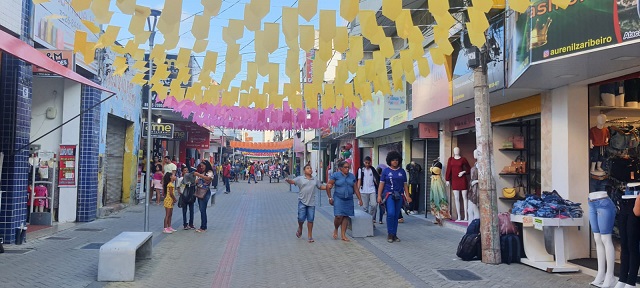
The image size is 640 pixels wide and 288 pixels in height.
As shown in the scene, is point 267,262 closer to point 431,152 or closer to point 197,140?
point 431,152

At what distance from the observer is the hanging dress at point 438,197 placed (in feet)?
42.0

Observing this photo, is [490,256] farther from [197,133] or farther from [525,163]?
[197,133]

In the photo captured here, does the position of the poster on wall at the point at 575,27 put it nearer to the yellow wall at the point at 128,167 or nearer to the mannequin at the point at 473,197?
the mannequin at the point at 473,197

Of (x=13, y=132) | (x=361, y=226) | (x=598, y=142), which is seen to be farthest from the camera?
(x=361, y=226)

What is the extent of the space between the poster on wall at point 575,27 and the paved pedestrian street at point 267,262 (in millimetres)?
3080

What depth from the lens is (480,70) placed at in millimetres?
7766

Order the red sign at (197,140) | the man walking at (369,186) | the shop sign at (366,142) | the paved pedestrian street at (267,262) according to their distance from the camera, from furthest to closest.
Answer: the red sign at (197,140), the shop sign at (366,142), the man walking at (369,186), the paved pedestrian street at (267,262)

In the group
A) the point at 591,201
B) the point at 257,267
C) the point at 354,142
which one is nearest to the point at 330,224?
the point at 257,267

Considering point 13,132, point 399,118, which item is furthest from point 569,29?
point 13,132

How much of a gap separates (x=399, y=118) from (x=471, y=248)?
7.46 m

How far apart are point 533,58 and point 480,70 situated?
1102 millimetres

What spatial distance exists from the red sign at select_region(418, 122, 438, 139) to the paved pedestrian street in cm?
295

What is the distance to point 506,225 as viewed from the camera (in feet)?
26.4

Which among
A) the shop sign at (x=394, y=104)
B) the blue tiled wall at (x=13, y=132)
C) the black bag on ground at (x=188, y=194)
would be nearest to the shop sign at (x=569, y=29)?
the black bag on ground at (x=188, y=194)
